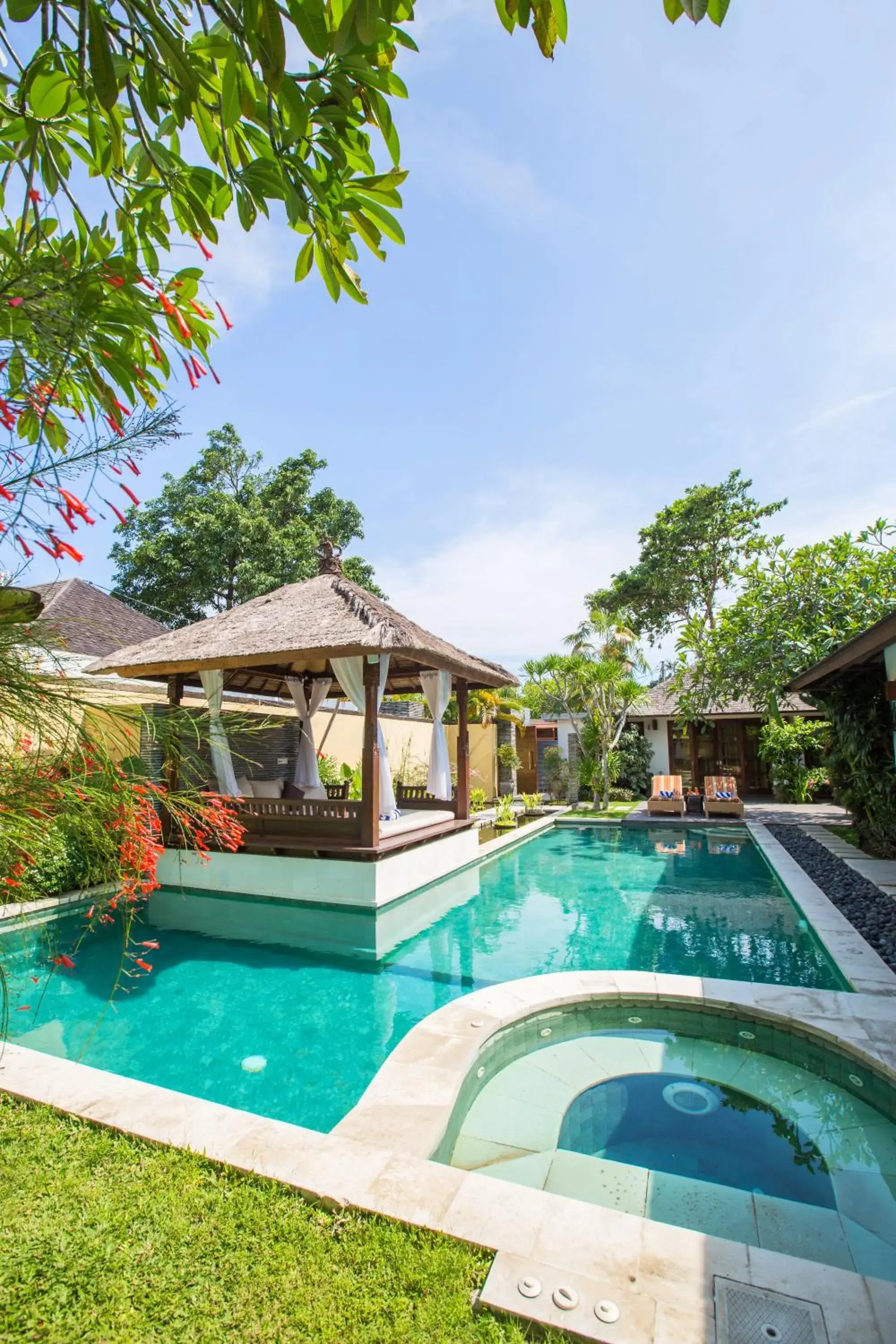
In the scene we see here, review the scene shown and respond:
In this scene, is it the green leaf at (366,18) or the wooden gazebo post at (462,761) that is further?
the wooden gazebo post at (462,761)

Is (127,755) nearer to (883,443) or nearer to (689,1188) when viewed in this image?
(689,1188)

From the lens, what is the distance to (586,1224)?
275cm

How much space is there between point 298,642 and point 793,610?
40.2ft

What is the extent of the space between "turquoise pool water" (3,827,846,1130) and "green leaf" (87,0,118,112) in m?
3.79

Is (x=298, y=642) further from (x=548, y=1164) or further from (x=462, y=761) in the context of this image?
(x=548, y=1164)

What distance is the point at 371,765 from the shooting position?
919cm

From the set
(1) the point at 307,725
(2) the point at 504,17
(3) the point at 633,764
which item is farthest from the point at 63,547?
(3) the point at 633,764

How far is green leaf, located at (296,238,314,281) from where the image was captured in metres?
2.08

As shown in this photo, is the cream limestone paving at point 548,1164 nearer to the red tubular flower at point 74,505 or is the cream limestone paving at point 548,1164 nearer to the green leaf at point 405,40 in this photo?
the red tubular flower at point 74,505

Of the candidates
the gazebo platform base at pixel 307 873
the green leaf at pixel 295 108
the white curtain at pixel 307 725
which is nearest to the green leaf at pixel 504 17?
the green leaf at pixel 295 108

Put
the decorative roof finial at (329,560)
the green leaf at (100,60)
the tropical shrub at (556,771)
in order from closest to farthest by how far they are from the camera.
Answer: the green leaf at (100,60), the decorative roof finial at (329,560), the tropical shrub at (556,771)

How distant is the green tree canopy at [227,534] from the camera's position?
24.9 metres

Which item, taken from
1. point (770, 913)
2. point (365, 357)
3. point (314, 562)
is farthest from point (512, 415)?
point (314, 562)

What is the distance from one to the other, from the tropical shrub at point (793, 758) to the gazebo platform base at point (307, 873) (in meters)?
14.5
